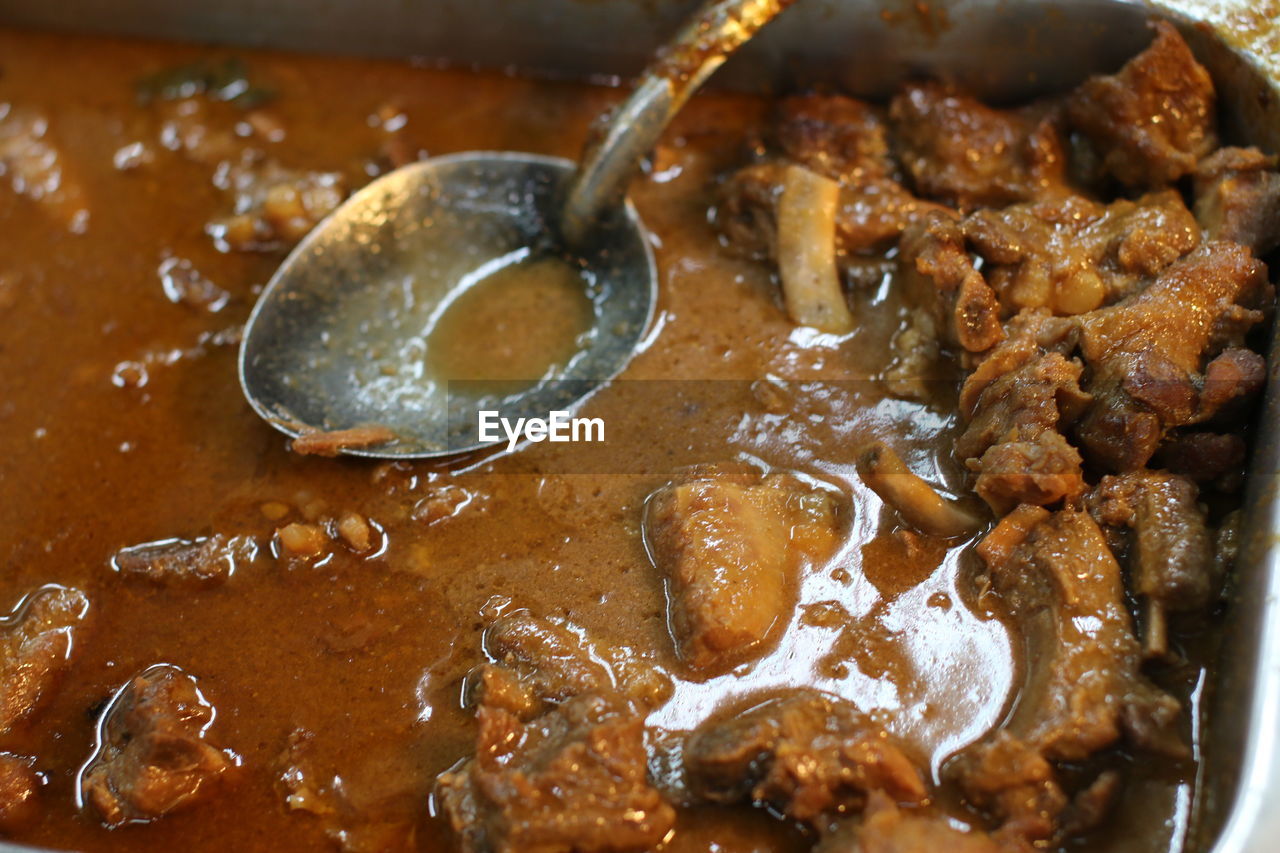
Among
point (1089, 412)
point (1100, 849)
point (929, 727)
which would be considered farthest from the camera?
point (1089, 412)

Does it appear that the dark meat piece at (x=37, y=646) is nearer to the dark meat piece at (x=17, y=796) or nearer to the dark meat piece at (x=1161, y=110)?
the dark meat piece at (x=17, y=796)

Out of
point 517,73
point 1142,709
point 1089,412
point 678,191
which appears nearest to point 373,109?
point 517,73

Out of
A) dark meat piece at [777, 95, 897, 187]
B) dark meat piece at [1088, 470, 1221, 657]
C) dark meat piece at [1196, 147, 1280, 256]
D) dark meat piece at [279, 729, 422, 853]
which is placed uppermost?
dark meat piece at [1196, 147, 1280, 256]

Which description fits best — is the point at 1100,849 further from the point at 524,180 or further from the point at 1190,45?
the point at 524,180

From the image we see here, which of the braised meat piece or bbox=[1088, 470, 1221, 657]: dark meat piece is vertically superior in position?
the braised meat piece

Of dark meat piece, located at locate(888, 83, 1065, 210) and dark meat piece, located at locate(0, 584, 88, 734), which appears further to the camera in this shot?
dark meat piece, located at locate(888, 83, 1065, 210)

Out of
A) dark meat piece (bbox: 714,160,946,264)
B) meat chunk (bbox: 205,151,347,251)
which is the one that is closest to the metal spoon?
meat chunk (bbox: 205,151,347,251)

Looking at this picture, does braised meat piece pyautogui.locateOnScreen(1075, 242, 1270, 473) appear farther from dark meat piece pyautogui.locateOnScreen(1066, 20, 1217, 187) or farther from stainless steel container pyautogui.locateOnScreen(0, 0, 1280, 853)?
dark meat piece pyautogui.locateOnScreen(1066, 20, 1217, 187)

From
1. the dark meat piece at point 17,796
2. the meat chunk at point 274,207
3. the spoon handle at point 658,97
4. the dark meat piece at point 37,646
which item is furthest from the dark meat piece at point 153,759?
the spoon handle at point 658,97
